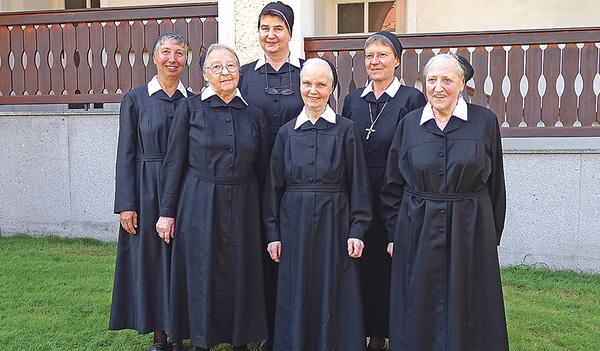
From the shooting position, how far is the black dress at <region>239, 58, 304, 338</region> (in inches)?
140

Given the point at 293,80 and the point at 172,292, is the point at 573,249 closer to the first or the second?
the point at 293,80

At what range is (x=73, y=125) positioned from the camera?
7.33 metres

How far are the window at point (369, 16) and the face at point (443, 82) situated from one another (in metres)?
6.44

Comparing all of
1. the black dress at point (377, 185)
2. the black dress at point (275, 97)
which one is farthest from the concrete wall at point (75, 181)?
the black dress at point (275, 97)

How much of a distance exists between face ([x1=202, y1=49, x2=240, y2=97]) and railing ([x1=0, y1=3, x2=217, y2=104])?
381 cm

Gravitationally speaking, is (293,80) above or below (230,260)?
above

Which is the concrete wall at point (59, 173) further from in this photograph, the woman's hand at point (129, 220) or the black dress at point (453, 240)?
the black dress at point (453, 240)

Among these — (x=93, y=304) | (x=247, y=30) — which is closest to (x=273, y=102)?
(x=93, y=304)

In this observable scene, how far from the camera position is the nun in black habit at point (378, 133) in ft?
11.1

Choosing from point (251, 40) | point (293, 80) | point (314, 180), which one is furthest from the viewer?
point (251, 40)

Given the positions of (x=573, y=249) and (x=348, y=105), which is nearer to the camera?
(x=348, y=105)

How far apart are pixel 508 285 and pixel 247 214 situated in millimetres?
3672

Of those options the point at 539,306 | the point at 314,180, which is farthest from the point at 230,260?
the point at 539,306

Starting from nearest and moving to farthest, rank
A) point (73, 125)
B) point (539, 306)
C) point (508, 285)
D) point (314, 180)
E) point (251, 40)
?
point (314, 180), point (539, 306), point (508, 285), point (251, 40), point (73, 125)
